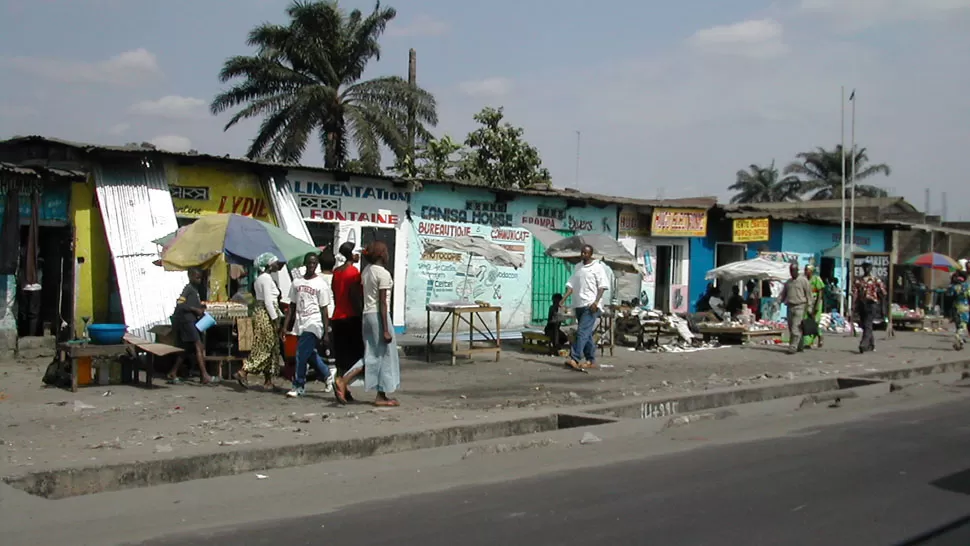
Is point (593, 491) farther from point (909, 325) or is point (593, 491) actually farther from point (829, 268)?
point (829, 268)

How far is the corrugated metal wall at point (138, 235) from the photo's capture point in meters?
13.8

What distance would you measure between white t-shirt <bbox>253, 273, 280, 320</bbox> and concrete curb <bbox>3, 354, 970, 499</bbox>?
3.37 meters

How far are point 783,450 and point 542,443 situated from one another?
2.24 metres

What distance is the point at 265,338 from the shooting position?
1094 centimetres

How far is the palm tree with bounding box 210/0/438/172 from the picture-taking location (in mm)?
27375

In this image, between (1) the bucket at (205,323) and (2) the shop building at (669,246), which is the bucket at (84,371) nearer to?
(1) the bucket at (205,323)

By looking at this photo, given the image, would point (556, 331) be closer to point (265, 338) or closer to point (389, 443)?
point (265, 338)

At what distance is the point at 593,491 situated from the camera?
22.1 ft

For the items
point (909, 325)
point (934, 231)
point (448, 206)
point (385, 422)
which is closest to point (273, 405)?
point (385, 422)

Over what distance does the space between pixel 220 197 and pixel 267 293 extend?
5.20m

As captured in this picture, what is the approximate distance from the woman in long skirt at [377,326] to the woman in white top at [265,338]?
1.86 meters

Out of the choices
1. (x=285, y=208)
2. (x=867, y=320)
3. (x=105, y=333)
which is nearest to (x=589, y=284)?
(x=285, y=208)


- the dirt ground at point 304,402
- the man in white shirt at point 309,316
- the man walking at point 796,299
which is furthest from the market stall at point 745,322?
the man in white shirt at point 309,316

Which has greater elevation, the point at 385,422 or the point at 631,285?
the point at 631,285
